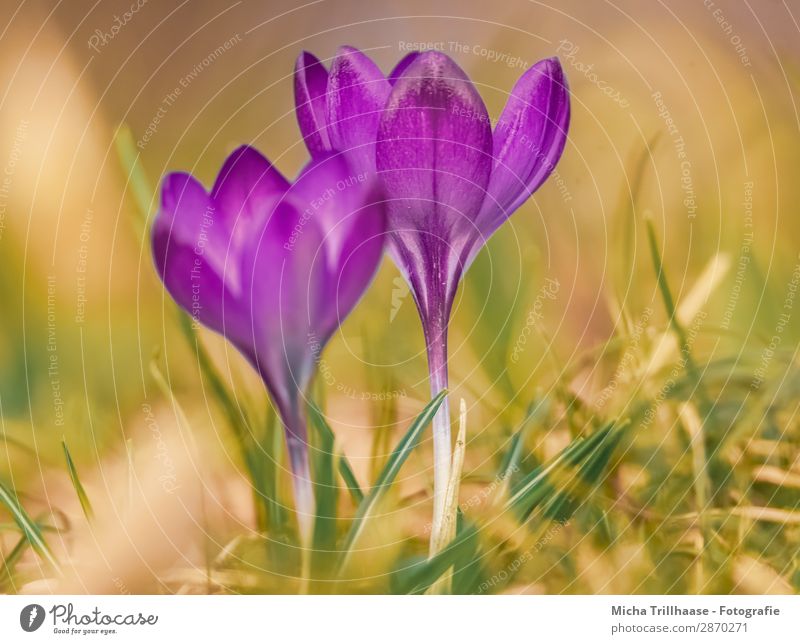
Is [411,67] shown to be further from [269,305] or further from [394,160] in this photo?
[269,305]

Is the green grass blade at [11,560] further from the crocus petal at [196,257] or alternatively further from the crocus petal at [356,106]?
the crocus petal at [356,106]
